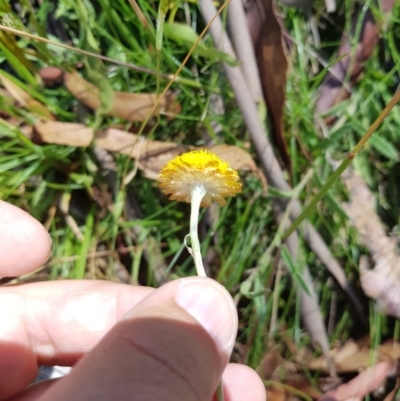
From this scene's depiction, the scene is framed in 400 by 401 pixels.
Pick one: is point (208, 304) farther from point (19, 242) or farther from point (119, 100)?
point (119, 100)

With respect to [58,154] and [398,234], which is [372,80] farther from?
[58,154]

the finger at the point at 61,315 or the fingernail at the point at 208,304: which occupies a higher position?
the fingernail at the point at 208,304

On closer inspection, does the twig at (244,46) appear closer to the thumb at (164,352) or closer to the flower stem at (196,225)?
the flower stem at (196,225)

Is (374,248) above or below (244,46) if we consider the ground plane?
below

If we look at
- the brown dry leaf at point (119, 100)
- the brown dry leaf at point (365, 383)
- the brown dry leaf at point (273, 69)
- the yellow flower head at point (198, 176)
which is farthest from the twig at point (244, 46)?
the brown dry leaf at point (365, 383)

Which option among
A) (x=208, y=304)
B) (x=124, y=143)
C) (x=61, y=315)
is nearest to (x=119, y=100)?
(x=124, y=143)

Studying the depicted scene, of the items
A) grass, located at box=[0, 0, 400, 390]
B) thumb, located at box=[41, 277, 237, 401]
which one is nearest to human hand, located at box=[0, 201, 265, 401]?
thumb, located at box=[41, 277, 237, 401]
